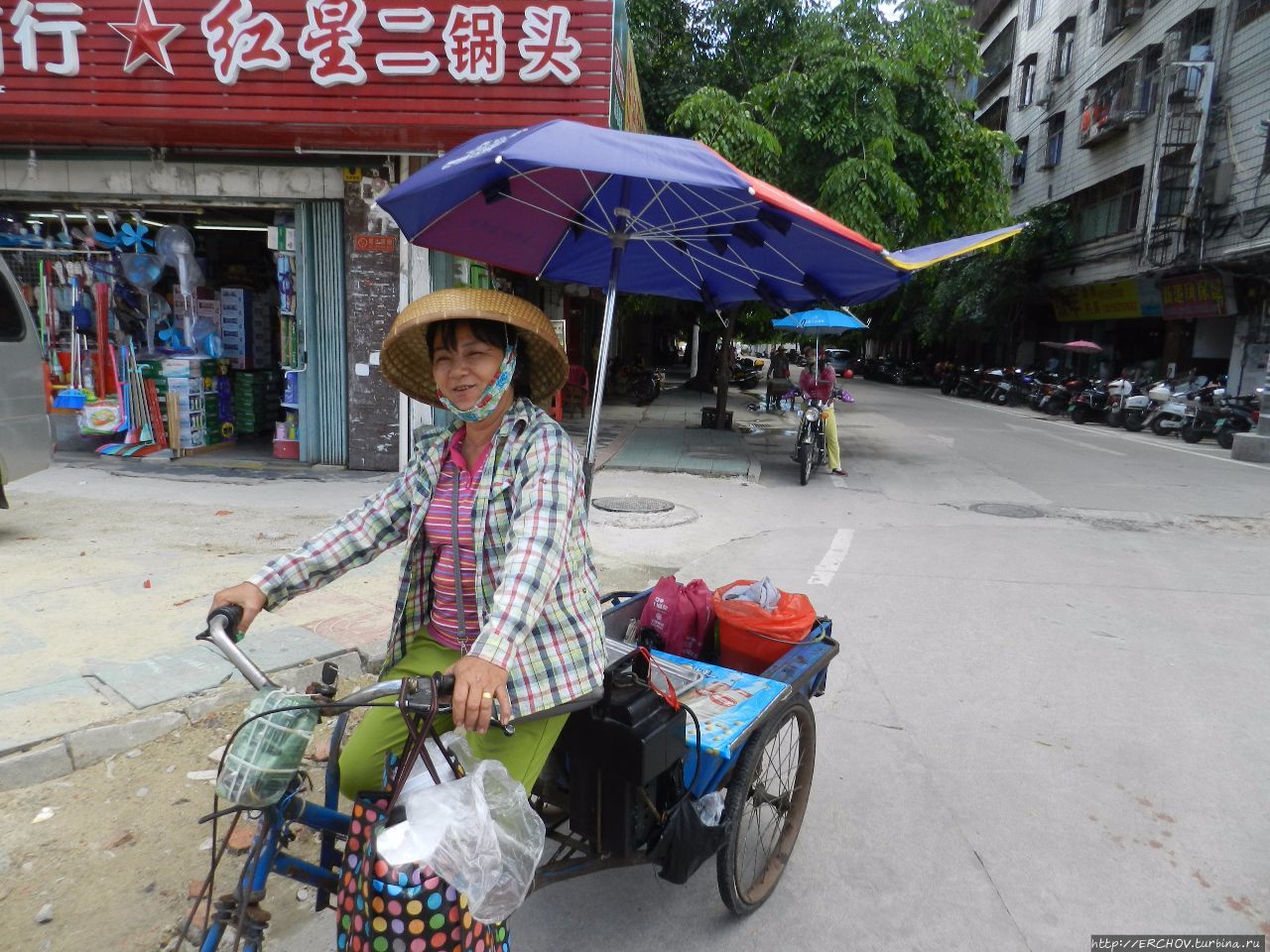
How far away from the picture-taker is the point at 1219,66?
19.4m

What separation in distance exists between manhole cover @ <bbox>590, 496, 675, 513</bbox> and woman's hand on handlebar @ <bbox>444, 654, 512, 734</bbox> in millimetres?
6440

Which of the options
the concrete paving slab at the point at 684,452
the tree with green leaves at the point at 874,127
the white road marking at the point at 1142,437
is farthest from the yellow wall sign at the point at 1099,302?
the concrete paving slab at the point at 684,452

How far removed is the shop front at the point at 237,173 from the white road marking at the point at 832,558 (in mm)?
4687

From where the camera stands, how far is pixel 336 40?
8.02m

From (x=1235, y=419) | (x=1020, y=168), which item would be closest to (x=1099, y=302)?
(x=1020, y=168)

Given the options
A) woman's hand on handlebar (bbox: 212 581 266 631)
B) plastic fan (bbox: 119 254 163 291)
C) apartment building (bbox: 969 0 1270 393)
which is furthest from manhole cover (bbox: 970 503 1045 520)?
apartment building (bbox: 969 0 1270 393)

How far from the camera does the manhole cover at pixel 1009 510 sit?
28.3 feet

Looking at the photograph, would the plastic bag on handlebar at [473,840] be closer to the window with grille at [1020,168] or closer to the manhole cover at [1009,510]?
the manhole cover at [1009,510]

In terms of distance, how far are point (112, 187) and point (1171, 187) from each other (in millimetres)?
22805

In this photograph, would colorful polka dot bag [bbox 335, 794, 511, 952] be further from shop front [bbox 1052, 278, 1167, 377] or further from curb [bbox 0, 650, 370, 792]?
shop front [bbox 1052, 278, 1167, 377]

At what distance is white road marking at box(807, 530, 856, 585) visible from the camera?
20.4 ft

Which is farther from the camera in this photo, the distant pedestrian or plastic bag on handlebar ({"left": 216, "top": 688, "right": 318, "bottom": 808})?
the distant pedestrian

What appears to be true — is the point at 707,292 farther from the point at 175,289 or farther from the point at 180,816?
the point at 175,289

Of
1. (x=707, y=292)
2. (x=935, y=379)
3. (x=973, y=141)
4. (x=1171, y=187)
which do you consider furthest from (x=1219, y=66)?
(x=707, y=292)
